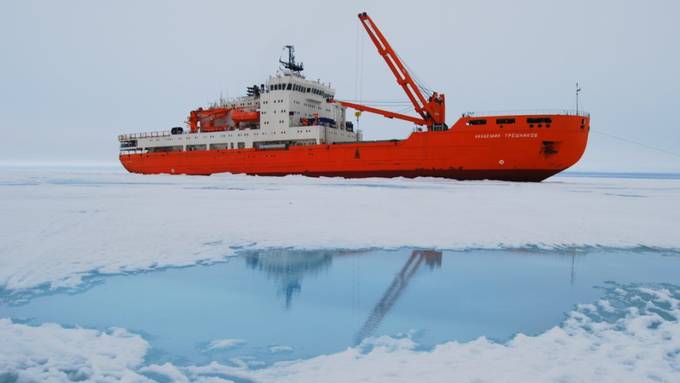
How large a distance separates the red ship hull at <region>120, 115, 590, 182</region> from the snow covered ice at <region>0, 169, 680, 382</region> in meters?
10.8

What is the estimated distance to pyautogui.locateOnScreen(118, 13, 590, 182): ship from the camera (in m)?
22.4

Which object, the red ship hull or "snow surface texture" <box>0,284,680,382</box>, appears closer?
"snow surface texture" <box>0,284,680,382</box>

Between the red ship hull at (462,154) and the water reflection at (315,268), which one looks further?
the red ship hull at (462,154)

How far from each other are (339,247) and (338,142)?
24042 mm

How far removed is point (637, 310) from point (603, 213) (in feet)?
25.5

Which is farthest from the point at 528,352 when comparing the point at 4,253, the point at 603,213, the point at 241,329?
the point at 603,213

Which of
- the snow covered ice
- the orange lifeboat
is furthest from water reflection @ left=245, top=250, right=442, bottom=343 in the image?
the orange lifeboat

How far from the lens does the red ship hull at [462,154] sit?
72.9 ft

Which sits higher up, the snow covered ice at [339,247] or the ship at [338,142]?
the ship at [338,142]

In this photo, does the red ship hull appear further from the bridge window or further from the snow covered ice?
the snow covered ice

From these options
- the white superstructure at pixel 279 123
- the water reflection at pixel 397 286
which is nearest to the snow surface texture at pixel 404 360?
the water reflection at pixel 397 286

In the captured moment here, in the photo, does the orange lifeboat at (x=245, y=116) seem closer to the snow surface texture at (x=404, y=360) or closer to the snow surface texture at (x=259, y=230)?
the snow surface texture at (x=259, y=230)

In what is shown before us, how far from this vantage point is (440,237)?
710cm

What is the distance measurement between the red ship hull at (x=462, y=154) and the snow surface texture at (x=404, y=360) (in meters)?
20.6
